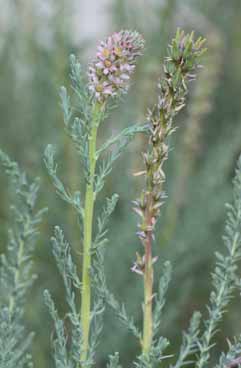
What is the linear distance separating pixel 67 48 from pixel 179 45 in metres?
1.18

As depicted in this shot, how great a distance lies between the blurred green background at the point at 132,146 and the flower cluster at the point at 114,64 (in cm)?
91

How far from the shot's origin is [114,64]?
27.1 inches

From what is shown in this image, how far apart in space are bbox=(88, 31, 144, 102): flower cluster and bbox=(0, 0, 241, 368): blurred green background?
0.91 metres

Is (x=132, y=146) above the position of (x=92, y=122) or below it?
above

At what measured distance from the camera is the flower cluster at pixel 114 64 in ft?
2.26

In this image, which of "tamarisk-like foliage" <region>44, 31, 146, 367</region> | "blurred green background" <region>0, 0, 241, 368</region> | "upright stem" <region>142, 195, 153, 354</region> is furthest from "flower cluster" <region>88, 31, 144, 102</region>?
"blurred green background" <region>0, 0, 241, 368</region>

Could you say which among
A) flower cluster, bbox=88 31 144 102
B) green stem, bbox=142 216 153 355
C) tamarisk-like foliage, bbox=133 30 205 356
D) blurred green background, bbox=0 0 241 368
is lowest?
green stem, bbox=142 216 153 355

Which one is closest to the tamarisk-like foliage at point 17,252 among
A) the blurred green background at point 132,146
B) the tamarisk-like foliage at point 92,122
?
the tamarisk-like foliage at point 92,122

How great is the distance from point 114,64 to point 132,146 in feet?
3.23

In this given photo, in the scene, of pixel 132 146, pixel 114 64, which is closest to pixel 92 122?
pixel 114 64

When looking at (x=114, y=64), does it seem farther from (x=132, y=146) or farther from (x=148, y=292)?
(x=132, y=146)

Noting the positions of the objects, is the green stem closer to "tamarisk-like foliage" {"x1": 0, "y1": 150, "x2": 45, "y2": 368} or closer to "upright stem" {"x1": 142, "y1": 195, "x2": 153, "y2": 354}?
"upright stem" {"x1": 142, "y1": 195, "x2": 153, "y2": 354}

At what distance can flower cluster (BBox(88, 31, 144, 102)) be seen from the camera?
688 mm

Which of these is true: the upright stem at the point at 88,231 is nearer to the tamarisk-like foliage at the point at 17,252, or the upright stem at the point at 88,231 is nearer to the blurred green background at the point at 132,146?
the tamarisk-like foliage at the point at 17,252
